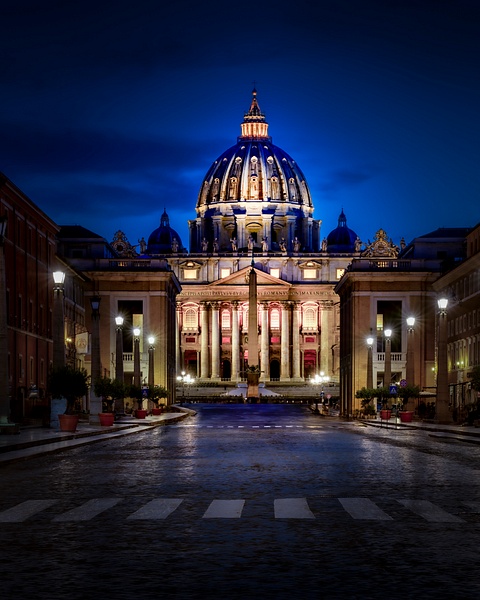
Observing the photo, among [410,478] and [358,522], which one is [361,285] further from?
[358,522]

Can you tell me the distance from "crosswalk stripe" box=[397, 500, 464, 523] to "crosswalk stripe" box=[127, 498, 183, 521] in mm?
3368

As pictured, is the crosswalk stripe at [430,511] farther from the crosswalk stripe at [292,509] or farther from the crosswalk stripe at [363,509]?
the crosswalk stripe at [292,509]

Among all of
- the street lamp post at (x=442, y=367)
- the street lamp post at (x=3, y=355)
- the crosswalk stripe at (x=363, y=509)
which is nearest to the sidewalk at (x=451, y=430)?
the street lamp post at (x=442, y=367)

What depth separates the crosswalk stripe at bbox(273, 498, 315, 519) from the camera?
1661 cm

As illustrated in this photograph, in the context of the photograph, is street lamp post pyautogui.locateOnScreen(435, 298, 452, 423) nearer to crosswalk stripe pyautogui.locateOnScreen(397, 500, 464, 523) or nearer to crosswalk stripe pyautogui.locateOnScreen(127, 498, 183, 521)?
crosswalk stripe pyautogui.locateOnScreen(397, 500, 464, 523)

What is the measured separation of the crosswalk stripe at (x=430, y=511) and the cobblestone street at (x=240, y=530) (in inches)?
1.2

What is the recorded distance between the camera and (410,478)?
2394cm

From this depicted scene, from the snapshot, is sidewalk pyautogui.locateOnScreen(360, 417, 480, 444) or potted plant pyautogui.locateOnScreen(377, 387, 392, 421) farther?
potted plant pyautogui.locateOnScreen(377, 387, 392, 421)

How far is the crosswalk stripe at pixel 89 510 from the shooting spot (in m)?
16.5

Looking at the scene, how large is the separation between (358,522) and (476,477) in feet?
29.8

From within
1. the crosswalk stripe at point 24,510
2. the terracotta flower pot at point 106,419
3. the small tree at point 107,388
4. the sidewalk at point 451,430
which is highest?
the small tree at point 107,388

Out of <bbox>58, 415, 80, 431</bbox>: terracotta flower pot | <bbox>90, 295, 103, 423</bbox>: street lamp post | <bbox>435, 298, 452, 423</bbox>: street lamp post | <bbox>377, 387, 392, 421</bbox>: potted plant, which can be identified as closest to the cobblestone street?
<bbox>58, 415, 80, 431</bbox>: terracotta flower pot

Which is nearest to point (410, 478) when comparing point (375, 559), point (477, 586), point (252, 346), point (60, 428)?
point (375, 559)

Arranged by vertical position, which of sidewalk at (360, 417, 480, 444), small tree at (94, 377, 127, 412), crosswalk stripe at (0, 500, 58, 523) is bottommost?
sidewalk at (360, 417, 480, 444)
